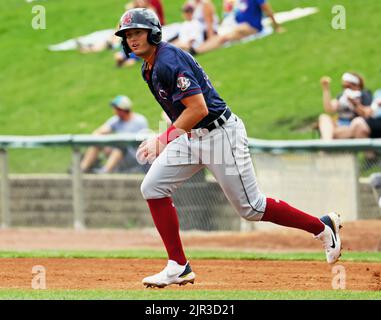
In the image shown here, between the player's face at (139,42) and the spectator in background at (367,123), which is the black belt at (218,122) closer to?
the player's face at (139,42)

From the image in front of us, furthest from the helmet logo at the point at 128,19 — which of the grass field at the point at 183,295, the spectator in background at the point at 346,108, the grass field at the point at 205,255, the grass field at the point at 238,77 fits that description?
the grass field at the point at 238,77

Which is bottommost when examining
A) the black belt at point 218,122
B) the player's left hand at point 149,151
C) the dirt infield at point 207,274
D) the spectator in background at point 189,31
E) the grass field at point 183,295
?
the dirt infield at point 207,274

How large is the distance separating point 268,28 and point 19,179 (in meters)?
7.30

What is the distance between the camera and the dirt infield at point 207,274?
351 inches

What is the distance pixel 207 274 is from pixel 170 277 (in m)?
1.53

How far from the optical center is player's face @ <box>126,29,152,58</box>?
818cm

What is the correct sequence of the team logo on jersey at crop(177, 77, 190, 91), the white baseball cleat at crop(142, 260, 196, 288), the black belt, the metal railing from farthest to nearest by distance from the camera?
1. the metal railing
2. the white baseball cleat at crop(142, 260, 196, 288)
3. the black belt
4. the team logo on jersey at crop(177, 77, 190, 91)

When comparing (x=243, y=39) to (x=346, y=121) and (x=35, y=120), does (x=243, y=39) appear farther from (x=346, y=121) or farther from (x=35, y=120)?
(x=346, y=121)

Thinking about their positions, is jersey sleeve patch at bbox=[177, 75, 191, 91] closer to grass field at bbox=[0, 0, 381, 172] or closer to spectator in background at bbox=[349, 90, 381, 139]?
spectator in background at bbox=[349, 90, 381, 139]

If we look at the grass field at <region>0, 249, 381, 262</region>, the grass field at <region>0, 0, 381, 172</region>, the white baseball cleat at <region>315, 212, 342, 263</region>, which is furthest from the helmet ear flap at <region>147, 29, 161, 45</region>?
the grass field at <region>0, 0, 381, 172</region>

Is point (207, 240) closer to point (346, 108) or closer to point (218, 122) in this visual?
point (346, 108)

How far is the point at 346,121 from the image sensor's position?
53.1 ft

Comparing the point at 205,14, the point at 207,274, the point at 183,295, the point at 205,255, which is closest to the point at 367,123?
the point at 205,255
